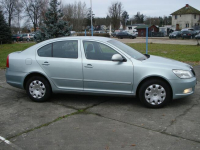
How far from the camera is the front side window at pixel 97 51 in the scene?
5.47 meters

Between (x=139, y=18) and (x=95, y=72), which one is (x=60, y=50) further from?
(x=139, y=18)

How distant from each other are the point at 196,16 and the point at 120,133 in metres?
72.8

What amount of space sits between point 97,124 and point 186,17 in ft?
231

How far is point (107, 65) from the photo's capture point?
534 cm

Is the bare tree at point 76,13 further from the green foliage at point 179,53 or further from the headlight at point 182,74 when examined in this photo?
the headlight at point 182,74

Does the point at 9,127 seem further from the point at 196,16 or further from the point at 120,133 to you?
the point at 196,16

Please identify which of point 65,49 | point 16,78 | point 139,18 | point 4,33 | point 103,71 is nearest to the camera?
point 103,71

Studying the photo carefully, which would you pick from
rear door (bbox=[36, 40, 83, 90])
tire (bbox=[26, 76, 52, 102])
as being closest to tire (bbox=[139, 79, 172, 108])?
rear door (bbox=[36, 40, 83, 90])

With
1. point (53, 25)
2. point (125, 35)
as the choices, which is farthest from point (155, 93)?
point (125, 35)

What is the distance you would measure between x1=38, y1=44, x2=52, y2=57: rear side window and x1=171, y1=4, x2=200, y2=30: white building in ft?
225

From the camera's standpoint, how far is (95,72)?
541 centimetres

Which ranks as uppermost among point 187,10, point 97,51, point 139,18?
point 139,18

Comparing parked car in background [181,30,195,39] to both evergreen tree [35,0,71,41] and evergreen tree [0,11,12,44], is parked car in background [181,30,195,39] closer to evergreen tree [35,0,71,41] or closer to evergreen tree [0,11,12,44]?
evergreen tree [0,11,12,44]

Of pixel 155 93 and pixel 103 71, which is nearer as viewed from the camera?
pixel 155 93
